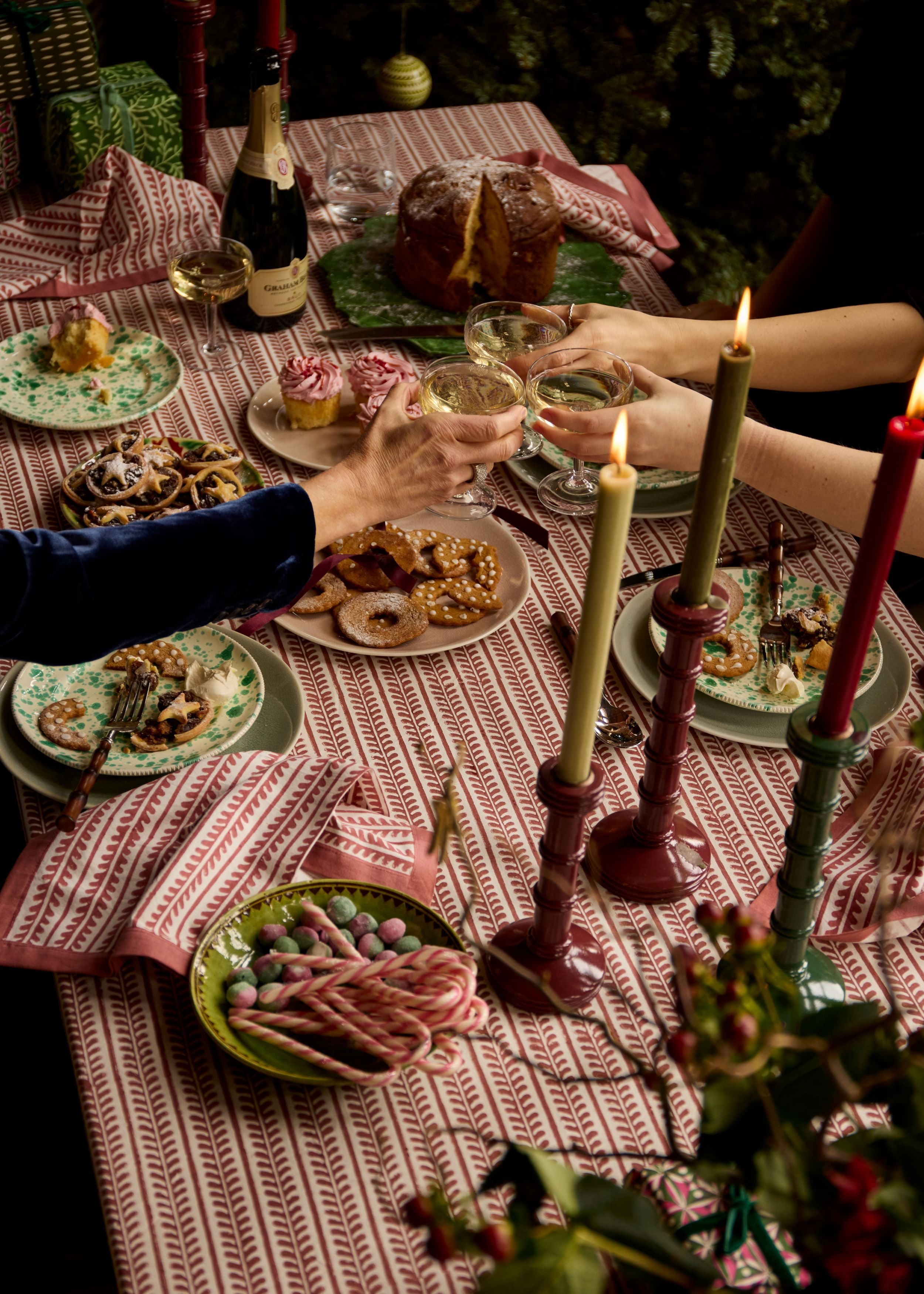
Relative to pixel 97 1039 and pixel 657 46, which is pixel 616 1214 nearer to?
pixel 97 1039

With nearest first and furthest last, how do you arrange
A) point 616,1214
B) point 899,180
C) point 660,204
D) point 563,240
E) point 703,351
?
point 616,1214 < point 703,351 < point 899,180 < point 563,240 < point 660,204

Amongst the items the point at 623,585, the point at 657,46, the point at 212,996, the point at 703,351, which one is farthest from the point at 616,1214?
the point at 657,46

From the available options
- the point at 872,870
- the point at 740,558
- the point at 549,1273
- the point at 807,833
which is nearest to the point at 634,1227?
the point at 549,1273

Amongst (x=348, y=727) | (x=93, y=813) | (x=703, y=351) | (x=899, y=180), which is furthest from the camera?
(x=899, y=180)

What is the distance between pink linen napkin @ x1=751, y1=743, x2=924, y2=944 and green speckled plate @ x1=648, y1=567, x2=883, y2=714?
11 cm

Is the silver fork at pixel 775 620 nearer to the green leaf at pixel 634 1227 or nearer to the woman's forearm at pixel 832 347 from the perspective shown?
the woman's forearm at pixel 832 347

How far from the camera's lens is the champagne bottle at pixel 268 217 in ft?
5.92

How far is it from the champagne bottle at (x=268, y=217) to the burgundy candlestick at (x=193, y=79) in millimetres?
113

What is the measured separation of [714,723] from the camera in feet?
4.29

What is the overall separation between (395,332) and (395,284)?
18cm

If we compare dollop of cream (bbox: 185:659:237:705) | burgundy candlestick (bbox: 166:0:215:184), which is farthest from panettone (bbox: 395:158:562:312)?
dollop of cream (bbox: 185:659:237:705)

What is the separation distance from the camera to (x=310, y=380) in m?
1.67

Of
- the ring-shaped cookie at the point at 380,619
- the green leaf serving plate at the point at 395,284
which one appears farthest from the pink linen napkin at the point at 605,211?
the ring-shaped cookie at the point at 380,619

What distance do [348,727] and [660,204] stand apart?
314 cm
